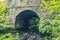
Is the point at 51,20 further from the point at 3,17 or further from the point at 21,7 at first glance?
the point at 3,17

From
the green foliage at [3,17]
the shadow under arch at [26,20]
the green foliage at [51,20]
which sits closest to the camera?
the green foliage at [51,20]

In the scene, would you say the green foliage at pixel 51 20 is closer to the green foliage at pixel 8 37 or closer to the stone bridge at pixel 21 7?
the stone bridge at pixel 21 7

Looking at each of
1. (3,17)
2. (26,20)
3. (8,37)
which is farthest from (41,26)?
(26,20)

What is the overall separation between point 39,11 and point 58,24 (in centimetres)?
381

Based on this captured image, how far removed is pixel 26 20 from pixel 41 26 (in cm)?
589

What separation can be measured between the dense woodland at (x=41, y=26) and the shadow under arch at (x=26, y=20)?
131 mm

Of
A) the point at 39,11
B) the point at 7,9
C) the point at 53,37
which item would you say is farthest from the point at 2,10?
the point at 53,37

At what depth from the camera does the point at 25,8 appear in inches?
1233

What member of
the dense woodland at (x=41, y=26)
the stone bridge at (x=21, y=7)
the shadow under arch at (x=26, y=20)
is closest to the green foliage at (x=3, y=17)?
the dense woodland at (x=41, y=26)

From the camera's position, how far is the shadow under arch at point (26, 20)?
32319 mm

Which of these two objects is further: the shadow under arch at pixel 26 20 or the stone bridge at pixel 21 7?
the shadow under arch at pixel 26 20

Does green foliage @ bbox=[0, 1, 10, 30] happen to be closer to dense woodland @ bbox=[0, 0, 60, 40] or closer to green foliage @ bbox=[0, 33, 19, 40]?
dense woodland @ bbox=[0, 0, 60, 40]

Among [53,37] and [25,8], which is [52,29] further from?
[25,8]

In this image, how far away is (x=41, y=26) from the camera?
28.6 metres
